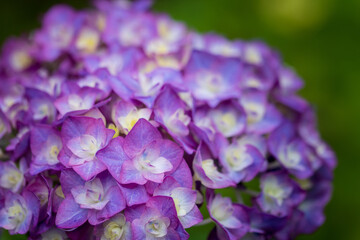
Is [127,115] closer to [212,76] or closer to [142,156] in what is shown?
[142,156]

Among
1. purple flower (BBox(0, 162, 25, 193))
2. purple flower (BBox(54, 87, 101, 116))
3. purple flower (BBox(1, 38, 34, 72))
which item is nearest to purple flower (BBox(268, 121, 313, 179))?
purple flower (BBox(54, 87, 101, 116))

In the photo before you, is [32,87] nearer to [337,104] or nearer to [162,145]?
[162,145]

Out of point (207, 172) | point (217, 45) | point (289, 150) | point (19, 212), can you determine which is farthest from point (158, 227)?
point (217, 45)

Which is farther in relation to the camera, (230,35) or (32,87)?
(230,35)

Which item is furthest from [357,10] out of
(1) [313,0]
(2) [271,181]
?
(2) [271,181]

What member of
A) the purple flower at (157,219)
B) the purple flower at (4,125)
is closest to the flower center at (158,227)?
the purple flower at (157,219)

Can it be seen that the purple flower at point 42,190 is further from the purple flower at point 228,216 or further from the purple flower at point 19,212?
the purple flower at point 228,216
